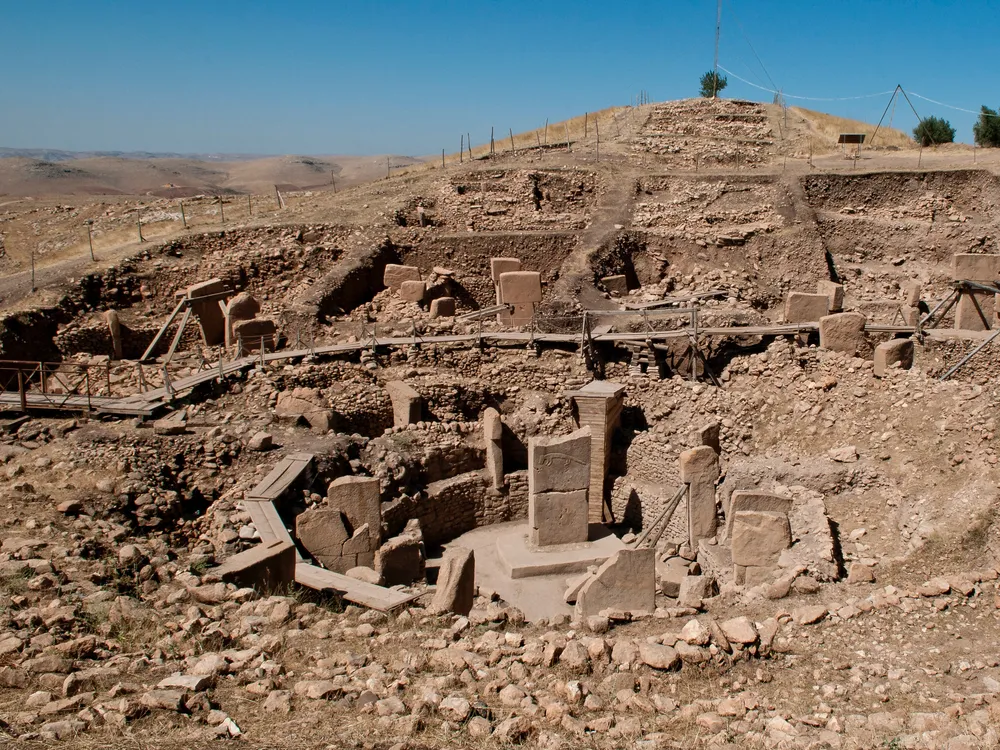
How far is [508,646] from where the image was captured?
23.2ft

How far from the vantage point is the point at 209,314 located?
19203 millimetres

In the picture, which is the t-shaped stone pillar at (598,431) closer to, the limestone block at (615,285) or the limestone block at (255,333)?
the limestone block at (615,285)

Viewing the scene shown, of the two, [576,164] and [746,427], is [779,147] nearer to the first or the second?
[576,164]

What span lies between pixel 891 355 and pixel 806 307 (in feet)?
11.1

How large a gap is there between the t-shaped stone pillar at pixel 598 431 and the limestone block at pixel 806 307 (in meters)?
5.19

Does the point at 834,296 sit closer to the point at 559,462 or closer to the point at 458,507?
the point at 559,462

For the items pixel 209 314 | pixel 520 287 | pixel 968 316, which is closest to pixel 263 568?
pixel 209 314

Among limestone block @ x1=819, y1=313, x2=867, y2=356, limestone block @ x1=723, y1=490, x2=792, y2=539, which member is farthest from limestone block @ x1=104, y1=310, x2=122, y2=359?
limestone block @ x1=819, y1=313, x2=867, y2=356

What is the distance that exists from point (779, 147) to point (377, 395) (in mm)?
→ 21922

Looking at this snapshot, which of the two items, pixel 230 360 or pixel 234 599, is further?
pixel 230 360

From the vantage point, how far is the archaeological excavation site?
6047 mm

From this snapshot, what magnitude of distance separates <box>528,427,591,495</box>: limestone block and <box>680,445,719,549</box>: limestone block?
1.56m

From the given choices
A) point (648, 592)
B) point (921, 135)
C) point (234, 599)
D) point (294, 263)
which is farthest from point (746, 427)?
point (921, 135)

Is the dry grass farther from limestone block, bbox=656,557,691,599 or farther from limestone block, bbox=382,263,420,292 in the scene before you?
→ limestone block, bbox=656,557,691,599
